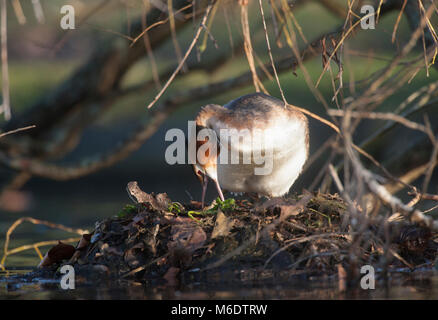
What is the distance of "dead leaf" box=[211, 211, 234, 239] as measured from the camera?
4469 mm

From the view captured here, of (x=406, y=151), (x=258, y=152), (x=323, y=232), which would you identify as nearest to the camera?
(x=323, y=232)

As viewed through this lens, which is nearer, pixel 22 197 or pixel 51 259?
pixel 51 259

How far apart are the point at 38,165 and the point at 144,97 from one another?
31.7 feet

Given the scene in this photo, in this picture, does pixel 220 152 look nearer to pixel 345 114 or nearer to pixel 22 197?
pixel 345 114

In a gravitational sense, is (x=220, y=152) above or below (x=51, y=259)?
above

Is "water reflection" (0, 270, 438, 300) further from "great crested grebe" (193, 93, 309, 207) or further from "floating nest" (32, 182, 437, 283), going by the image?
"great crested grebe" (193, 93, 309, 207)

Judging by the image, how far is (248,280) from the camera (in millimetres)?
4246

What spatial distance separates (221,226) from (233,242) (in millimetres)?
130

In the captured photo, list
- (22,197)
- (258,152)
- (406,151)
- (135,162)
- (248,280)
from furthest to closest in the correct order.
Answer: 1. (135,162)
2. (22,197)
3. (406,151)
4. (258,152)
5. (248,280)

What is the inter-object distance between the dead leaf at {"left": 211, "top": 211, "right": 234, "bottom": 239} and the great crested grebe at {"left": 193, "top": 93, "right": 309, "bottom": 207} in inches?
21.7

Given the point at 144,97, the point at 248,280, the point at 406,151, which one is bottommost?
the point at 248,280

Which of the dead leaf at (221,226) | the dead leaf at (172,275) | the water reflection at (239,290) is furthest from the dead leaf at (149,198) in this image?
the water reflection at (239,290)

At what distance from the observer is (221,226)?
4.50 metres

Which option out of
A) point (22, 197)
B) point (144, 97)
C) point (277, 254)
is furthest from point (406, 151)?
point (144, 97)
